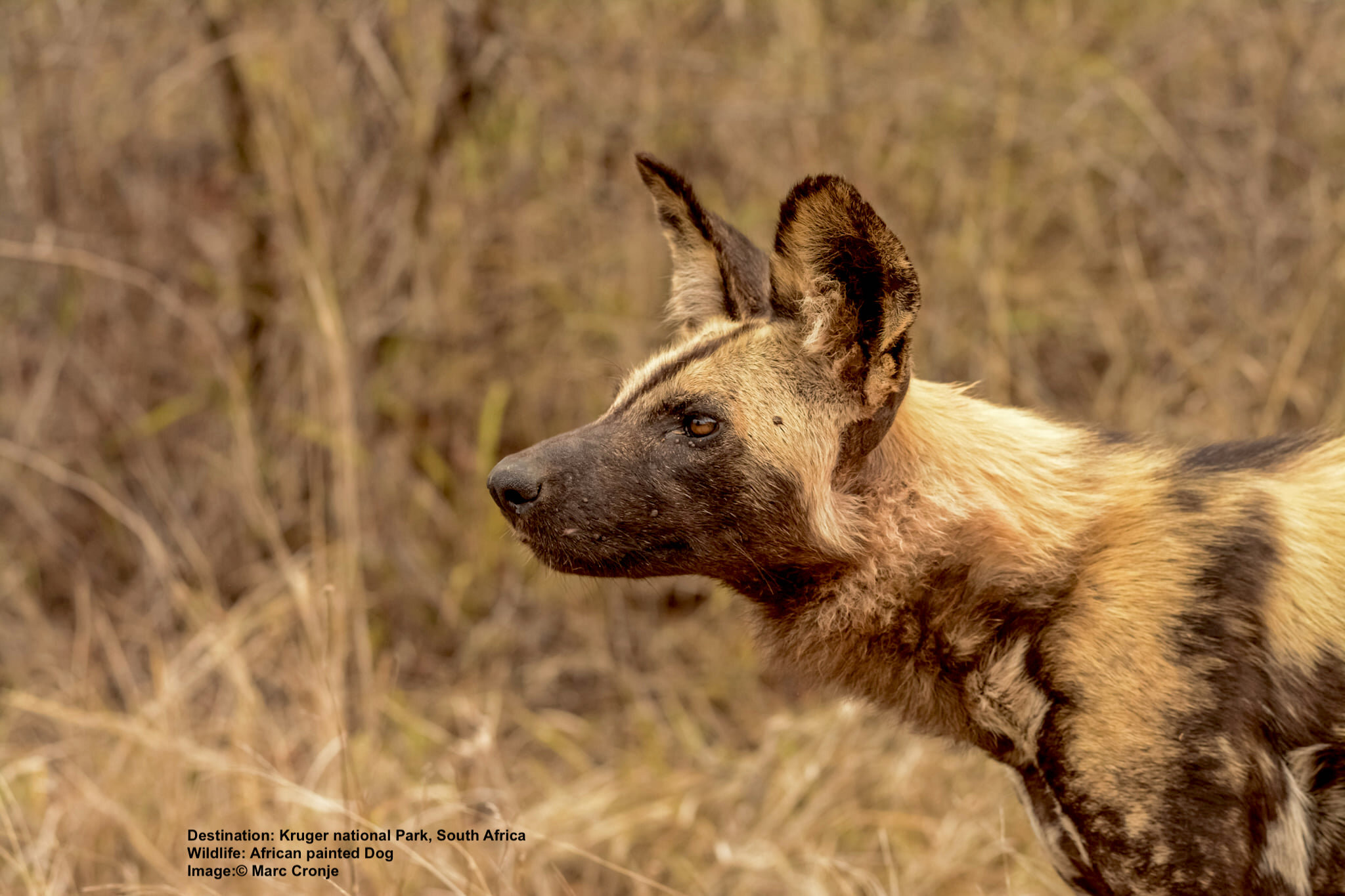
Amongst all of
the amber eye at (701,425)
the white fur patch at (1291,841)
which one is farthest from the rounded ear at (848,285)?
the white fur patch at (1291,841)

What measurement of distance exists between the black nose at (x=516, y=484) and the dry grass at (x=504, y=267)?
93.0 inches

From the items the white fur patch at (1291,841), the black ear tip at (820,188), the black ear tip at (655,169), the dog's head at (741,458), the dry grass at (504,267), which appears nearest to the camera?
the white fur patch at (1291,841)

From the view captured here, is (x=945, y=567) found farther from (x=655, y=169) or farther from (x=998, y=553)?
(x=655, y=169)

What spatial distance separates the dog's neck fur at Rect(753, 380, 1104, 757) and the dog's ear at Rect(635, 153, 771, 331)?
54 cm

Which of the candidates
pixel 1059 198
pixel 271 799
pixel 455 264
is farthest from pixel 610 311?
pixel 271 799

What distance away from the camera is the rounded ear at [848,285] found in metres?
2.62

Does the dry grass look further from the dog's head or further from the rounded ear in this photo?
the rounded ear

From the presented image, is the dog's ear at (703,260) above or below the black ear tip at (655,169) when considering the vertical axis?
below

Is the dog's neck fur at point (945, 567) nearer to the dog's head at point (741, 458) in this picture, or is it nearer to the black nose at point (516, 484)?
the dog's head at point (741, 458)

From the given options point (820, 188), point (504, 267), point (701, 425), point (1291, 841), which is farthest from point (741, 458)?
point (504, 267)

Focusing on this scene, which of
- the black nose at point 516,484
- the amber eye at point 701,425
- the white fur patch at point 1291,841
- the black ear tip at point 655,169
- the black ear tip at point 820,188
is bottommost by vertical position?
the white fur patch at point 1291,841

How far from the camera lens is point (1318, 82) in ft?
18.6

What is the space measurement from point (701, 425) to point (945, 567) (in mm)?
649

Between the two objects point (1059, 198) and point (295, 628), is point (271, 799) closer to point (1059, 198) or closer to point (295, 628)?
point (295, 628)
